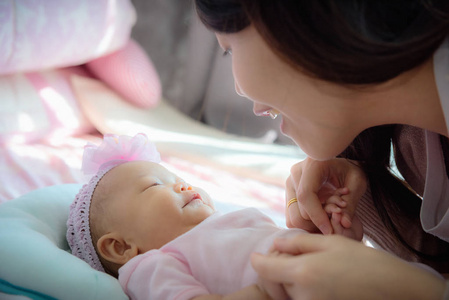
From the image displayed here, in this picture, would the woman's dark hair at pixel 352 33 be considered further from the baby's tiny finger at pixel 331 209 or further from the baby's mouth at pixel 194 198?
the baby's mouth at pixel 194 198

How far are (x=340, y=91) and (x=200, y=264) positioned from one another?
1.27 ft

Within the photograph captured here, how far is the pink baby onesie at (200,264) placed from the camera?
0.81 metres

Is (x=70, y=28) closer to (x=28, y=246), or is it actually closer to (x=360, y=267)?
(x=28, y=246)

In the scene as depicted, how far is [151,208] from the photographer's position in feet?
3.21

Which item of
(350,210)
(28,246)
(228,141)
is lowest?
(228,141)

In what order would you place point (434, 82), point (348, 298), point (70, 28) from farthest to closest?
point (70, 28)
point (434, 82)
point (348, 298)

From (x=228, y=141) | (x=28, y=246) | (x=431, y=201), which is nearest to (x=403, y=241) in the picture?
(x=431, y=201)

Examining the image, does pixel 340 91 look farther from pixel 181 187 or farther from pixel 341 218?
pixel 181 187

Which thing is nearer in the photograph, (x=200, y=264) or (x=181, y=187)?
(x=200, y=264)

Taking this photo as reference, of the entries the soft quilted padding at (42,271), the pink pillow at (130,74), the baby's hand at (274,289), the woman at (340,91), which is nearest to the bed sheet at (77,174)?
the pink pillow at (130,74)

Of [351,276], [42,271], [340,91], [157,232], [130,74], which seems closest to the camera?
[351,276]

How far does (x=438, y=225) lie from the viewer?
0.89 metres

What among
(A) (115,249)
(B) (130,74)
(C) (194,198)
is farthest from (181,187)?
(B) (130,74)

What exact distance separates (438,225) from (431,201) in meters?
0.05
